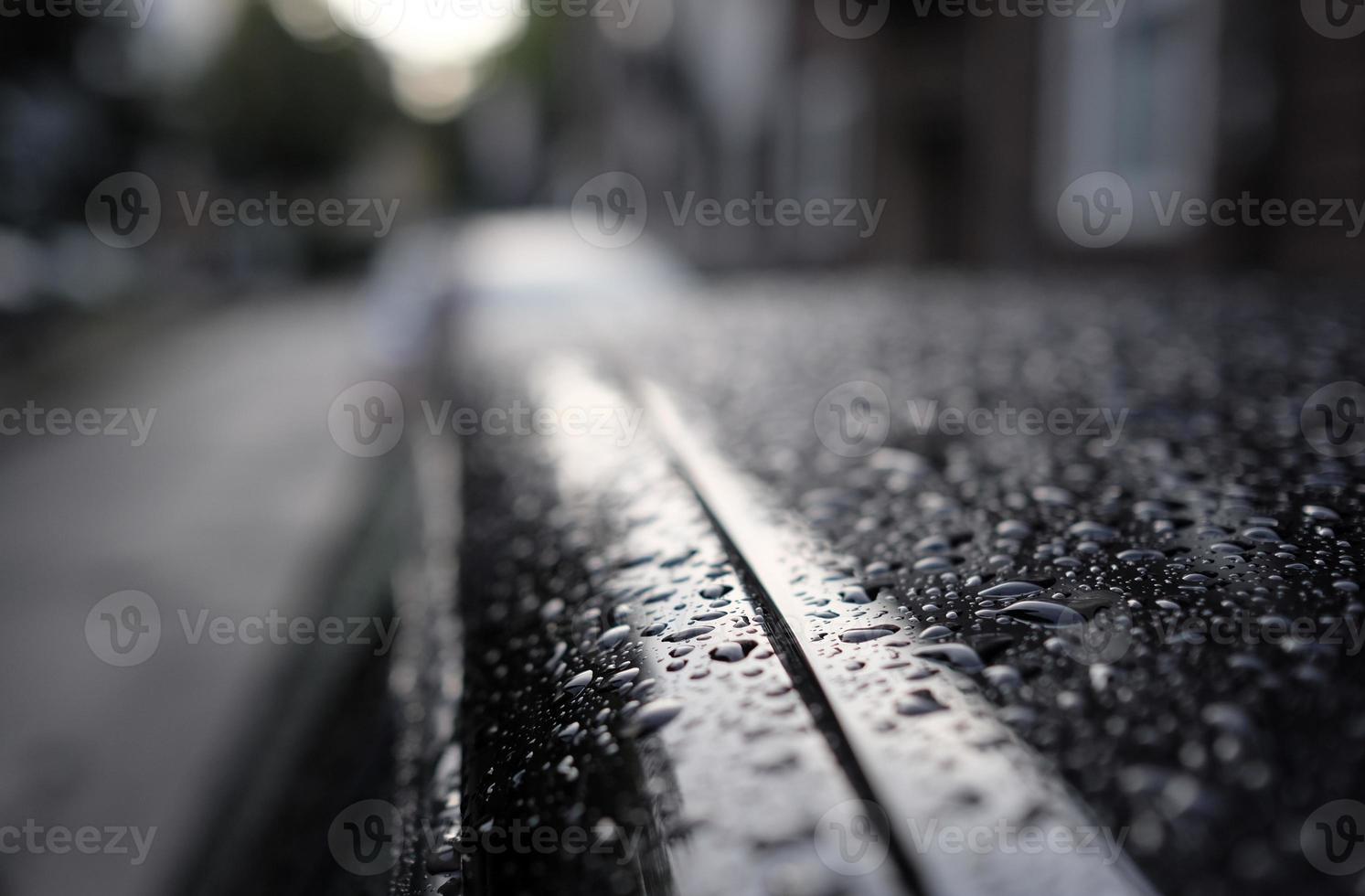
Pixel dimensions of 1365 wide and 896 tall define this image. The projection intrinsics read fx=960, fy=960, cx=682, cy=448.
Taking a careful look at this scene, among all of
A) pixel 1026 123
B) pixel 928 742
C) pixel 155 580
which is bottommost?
pixel 155 580

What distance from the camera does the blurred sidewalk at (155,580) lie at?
307 centimetres

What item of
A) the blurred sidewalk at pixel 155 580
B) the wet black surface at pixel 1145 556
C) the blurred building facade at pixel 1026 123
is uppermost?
the blurred building facade at pixel 1026 123

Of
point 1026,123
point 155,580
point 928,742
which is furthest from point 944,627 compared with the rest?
point 1026,123

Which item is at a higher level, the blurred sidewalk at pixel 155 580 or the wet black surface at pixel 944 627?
the wet black surface at pixel 944 627

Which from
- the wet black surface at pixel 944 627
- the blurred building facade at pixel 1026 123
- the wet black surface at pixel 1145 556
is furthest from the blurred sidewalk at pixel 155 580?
the blurred building facade at pixel 1026 123

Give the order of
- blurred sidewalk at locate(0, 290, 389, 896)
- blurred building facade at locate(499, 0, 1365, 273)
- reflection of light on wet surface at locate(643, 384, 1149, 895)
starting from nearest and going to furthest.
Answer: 1. reflection of light on wet surface at locate(643, 384, 1149, 895)
2. blurred sidewalk at locate(0, 290, 389, 896)
3. blurred building facade at locate(499, 0, 1365, 273)

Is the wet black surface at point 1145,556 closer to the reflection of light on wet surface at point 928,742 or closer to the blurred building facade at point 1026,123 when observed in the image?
the reflection of light on wet surface at point 928,742

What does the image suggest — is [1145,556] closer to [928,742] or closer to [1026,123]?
[928,742]

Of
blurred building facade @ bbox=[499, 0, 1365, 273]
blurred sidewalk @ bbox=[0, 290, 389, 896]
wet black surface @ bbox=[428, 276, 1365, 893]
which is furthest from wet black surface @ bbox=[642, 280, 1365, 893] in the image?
blurred building facade @ bbox=[499, 0, 1365, 273]

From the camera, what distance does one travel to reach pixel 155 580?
17.2 ft

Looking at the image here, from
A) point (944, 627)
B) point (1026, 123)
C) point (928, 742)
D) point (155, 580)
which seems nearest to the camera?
point (928, 742)

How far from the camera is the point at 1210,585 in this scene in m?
0.60

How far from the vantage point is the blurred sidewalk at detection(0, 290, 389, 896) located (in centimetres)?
307

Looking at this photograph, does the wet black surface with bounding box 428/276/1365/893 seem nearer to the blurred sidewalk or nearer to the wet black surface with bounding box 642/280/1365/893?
the wet black surface with bounding box 642/280/1365/893
